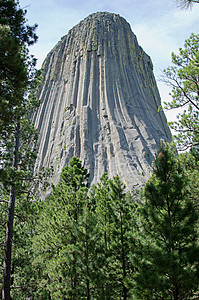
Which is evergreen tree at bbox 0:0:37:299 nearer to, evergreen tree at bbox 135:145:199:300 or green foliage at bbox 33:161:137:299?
green foliage at bbox 33:161:137:299

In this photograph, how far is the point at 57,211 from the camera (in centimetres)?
1174

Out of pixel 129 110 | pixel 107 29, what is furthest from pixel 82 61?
pixel 129 110

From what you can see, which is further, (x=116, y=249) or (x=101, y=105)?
(x=101, y=105)

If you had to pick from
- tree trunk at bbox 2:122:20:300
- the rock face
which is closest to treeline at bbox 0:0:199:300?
tree trunk at bbox 2:122:20:300

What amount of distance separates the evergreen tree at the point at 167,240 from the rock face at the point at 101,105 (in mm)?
24188

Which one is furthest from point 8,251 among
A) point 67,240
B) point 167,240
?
point 167,240

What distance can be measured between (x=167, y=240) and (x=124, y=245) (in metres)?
4.28

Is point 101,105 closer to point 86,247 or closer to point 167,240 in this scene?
point 86,247

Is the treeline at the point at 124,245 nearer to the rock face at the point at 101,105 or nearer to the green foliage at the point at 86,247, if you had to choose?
the green foliage at the point at 86,247

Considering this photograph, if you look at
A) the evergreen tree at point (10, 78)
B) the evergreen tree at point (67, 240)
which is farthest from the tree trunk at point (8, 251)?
the evergreen tree at point (67, 240)

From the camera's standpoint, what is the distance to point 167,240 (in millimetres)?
6340

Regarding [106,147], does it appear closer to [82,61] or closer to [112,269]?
[82,61]

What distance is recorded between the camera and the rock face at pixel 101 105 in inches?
1406

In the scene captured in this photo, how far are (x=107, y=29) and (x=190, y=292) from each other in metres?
54.4
